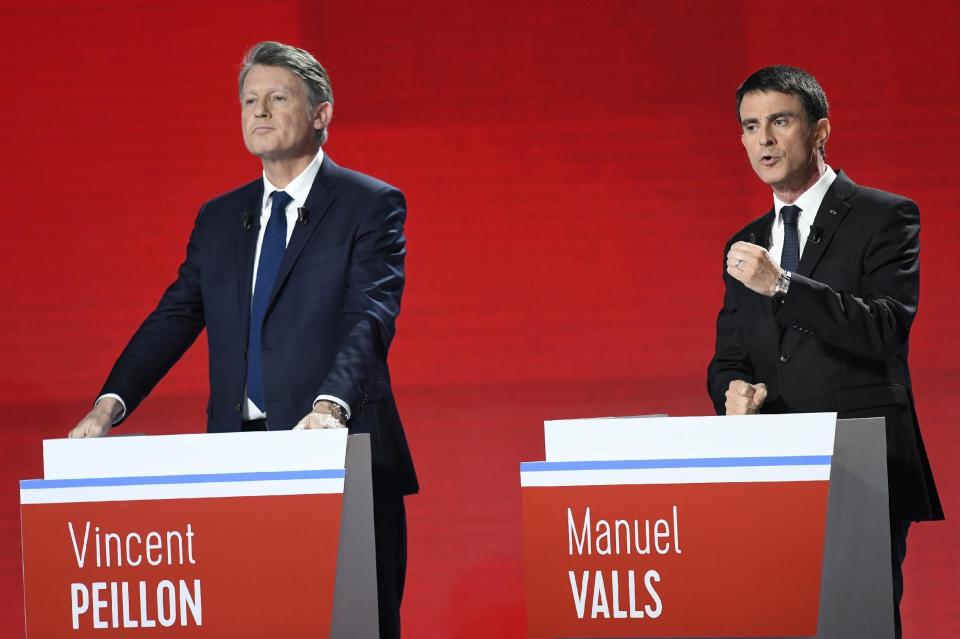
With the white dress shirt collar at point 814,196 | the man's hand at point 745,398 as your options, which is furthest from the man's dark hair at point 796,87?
the man's hand at point 745,398

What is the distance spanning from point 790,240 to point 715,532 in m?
0.70

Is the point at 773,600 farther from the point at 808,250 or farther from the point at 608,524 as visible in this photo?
the point at 808,250

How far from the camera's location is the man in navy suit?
7.35ft

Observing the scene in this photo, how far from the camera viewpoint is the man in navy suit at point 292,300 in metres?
2.24

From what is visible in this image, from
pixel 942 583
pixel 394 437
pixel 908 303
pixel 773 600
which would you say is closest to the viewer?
pixel 773 600

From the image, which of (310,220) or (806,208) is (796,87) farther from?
(310,220)

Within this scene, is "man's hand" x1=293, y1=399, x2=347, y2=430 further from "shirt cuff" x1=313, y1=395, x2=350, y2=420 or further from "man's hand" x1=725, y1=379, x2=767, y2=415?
"man's hand" x1=725, y1=379, x2=767, y2=415

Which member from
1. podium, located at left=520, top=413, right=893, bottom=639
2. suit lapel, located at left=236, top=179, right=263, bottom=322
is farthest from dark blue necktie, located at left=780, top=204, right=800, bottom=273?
suit lapel, located at left=236, top=179, right=263, bottom=322

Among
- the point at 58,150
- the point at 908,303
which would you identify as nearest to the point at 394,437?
the point at 908,303

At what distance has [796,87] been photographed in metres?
2.33

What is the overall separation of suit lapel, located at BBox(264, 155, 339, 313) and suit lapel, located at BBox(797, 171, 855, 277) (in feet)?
2.93

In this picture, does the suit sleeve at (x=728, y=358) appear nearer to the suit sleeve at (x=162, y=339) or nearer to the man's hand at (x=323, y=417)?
the man's hand at (x=323, y=417)

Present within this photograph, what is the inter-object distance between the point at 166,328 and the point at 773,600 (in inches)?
49.8

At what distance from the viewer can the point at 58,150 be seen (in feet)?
12.4
